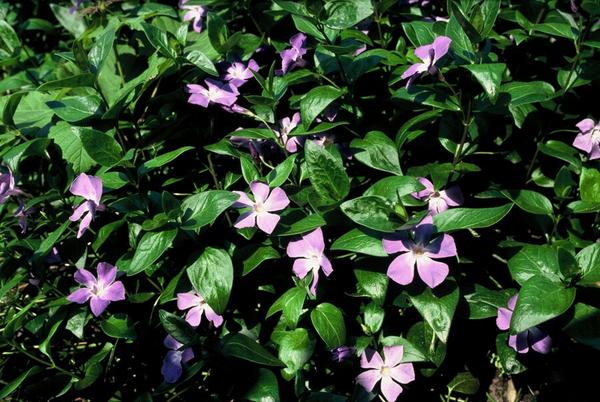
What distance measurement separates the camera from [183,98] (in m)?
2.01

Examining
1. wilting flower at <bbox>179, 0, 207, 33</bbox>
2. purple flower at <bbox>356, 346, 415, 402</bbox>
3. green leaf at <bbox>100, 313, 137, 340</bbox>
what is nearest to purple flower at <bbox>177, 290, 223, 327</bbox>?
green leaf at <bbox>100, 313, 137, 340</bbox>

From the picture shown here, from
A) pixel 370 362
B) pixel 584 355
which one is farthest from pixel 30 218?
pixel 584 355

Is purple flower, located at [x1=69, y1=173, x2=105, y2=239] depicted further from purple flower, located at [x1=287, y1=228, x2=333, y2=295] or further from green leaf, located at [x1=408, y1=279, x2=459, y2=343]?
green leaf, located at [x1=408, y1=279, x2=459, y2=343]

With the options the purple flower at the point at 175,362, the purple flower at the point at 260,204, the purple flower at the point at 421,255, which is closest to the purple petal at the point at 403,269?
the purple flower at the point at 421,255

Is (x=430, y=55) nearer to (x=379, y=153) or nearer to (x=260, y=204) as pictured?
(x=379, y=153)

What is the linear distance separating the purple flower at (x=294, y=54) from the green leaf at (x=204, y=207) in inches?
22.0

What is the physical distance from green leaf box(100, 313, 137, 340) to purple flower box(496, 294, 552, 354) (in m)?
0.98

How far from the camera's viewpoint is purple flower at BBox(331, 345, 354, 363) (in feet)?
5.50

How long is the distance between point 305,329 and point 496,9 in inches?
39.3

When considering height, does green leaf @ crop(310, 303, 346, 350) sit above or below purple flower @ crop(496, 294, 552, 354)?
above

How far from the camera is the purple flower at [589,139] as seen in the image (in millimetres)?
1828

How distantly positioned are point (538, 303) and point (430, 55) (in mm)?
665

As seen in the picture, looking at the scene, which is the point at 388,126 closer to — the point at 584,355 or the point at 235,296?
the point at 235,296

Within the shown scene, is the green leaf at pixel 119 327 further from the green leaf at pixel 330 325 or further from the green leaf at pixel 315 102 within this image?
the green leaf at pixel 315 102
